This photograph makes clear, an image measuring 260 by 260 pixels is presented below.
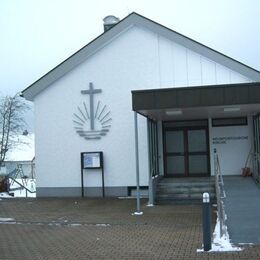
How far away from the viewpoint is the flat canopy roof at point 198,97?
51.0ft

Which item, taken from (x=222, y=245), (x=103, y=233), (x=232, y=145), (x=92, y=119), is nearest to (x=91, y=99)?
(x=92, y=119)

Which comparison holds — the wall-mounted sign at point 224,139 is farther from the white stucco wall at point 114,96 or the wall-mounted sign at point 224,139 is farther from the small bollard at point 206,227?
the small bollard at point 206,227

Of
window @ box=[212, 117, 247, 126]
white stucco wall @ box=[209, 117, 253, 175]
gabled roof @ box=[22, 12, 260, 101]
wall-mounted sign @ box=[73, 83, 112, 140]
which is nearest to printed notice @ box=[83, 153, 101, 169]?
wall-mounted sign @ box=[73, 83, 112, 140]

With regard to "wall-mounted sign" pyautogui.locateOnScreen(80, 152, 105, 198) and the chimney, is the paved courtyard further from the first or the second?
the chimney

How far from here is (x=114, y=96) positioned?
21922 mm

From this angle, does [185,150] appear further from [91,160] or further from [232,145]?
[91,160]

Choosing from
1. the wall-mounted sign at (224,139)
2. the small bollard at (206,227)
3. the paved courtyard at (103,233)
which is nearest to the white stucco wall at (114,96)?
the wall-mounted sign at (224,139)

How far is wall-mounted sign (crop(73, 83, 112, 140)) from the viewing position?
21969 millimetres

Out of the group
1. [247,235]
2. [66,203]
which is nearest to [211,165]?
[66,203]

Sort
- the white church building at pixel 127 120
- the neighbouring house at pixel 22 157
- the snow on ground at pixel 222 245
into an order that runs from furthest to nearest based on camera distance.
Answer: the neighbouring house at pixel 22 157
the white church building at pixel 127 120
the snow on ground at pixel 222 245

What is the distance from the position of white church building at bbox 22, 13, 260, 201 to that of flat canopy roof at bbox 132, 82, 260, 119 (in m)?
4.52

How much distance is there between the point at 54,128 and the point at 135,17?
19.5 ft

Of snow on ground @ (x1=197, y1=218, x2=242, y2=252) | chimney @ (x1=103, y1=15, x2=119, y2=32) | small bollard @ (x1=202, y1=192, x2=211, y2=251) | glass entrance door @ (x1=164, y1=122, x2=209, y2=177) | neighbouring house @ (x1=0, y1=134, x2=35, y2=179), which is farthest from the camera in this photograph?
neighbouring house @ (x1=0, y1=134, x2=35, y2=179)

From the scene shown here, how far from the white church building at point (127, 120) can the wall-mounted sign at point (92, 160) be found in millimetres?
42
